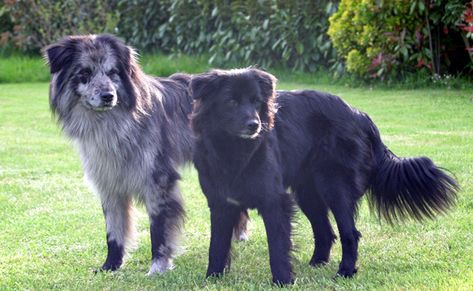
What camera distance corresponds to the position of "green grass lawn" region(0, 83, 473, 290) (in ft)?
16.0

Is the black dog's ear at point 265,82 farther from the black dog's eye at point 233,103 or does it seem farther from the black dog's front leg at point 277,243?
the black dog's front leg at point 277,243

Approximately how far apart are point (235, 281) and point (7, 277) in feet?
5.11

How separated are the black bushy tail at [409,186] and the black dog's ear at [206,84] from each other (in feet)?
3.81

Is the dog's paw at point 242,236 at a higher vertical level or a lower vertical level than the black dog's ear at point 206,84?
lower

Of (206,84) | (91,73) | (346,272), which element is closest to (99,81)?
(91,73)

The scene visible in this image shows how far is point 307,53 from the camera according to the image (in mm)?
14766

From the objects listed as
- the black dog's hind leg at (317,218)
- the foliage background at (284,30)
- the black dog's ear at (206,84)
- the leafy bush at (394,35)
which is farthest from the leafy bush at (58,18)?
the black dog's ear at (206,84)

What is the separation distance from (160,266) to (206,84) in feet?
4.47

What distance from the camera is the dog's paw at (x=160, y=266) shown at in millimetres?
5324

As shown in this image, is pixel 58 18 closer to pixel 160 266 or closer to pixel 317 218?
pixel 160 266

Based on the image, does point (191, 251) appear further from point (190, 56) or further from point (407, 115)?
point (190, 56)

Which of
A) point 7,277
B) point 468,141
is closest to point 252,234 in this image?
point 7,277

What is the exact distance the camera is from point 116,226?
5.65m

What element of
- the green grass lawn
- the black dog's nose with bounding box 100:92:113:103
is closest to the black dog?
the green grass lawn
